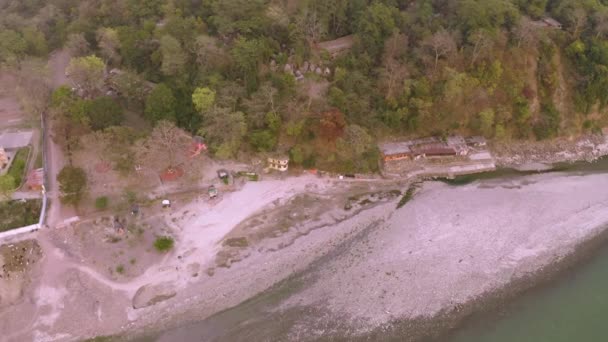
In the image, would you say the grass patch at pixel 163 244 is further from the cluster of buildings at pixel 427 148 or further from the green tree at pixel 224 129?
the cluster of buildings at pixel 427 148

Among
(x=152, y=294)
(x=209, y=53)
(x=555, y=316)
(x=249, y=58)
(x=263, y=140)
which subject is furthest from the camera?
(x=209, y=53)

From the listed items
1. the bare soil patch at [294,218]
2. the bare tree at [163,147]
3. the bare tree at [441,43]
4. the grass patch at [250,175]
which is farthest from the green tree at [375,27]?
the bare tree at [163,147]

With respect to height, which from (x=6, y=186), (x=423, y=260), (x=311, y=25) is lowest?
(x=423, y=260)

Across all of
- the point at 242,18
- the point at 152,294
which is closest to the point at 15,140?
the point at 152,294

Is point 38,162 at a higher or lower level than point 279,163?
lower

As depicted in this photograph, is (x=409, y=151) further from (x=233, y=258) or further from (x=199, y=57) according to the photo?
(x=199, y=57)

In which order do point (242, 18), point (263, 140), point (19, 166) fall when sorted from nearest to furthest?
point (19, 166)
point (263, 140)
point (242, 18)

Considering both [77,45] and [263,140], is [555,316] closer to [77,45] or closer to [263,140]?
[263,140]

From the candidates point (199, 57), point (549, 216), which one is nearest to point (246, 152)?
point (199, 57)
